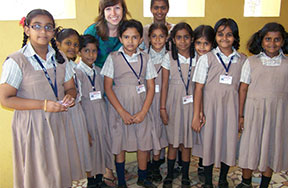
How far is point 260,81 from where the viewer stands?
226cm

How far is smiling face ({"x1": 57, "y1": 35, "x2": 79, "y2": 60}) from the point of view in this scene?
2279mm

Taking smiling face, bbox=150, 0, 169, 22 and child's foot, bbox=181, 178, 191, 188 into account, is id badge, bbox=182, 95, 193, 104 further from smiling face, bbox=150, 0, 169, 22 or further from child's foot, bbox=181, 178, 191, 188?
smiling face, bbox=150, 0, 169, 22

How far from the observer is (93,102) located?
2383 millimetres

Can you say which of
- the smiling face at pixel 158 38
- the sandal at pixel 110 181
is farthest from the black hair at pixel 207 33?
the sandal at pixel 110 181

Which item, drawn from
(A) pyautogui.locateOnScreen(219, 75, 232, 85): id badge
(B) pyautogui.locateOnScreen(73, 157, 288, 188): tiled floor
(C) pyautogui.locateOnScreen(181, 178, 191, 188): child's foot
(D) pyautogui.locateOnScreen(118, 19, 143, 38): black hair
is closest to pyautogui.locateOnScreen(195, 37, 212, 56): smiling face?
(A) pyautogui.locateOnScreen(219, 75, 232, 85): id badge

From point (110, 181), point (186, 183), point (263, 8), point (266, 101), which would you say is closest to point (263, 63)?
point (266, 101)

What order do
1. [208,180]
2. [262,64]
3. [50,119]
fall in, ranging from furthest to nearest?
[208,180], [262,64], [50,119]

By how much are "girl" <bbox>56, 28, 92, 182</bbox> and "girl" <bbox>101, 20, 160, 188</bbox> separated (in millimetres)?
Result: 299

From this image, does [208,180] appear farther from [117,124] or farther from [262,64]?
[262,64]

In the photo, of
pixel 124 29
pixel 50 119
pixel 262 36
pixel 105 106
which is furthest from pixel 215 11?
pixel 50 119

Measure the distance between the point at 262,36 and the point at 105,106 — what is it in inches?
61.2

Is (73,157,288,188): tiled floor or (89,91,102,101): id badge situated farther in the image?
(73,157,288,188): tiled floor

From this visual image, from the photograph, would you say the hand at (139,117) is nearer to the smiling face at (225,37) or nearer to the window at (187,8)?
the smiling face at (225,37)

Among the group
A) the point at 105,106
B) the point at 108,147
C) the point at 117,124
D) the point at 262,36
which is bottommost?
the point at 108,147
